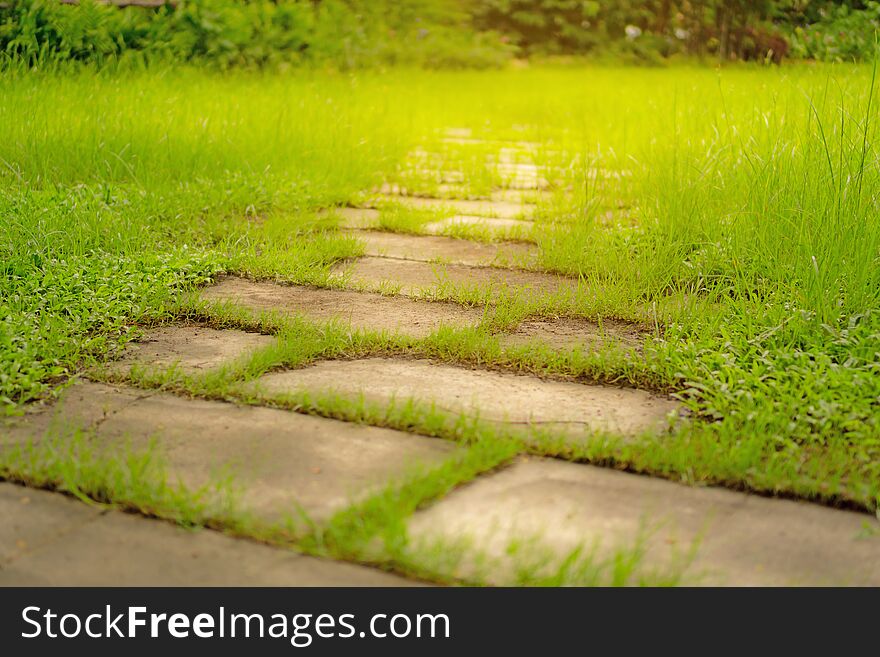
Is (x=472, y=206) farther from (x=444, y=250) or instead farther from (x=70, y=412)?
(x=70, y=412)

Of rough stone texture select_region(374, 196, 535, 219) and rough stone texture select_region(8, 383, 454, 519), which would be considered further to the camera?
rough stone texture select_region(374, 196, 535, 219)

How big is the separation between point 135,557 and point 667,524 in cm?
90

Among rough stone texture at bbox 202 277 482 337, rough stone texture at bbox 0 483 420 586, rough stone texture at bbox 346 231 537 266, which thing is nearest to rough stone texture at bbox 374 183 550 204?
rough stone texture at bbox 346 231 537 266

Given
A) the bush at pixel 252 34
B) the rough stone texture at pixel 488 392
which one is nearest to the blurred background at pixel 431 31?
the bush at pixel 252 34

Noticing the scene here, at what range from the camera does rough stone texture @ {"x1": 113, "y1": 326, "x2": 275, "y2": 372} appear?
8.21 ft

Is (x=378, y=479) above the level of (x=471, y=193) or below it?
below

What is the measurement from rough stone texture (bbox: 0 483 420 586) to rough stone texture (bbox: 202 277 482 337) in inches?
45.1

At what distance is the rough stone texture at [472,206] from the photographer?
4402 mm

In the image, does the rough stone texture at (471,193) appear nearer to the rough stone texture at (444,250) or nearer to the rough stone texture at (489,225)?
the rough stone texture at (489,225)

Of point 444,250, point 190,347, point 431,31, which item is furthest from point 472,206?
point 431,31

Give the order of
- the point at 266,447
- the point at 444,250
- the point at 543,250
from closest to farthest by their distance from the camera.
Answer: the point at 266,447
the point at 543,250
the point at 444,250

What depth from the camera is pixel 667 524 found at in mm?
1735

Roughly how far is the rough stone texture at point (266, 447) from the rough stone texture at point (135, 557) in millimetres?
140

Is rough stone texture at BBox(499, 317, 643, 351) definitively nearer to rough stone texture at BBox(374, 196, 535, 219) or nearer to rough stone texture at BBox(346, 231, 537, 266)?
rough stone texture at BBox(346, 231, 537, 266)
